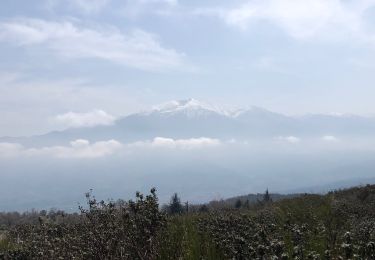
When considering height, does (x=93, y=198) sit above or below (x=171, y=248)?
above

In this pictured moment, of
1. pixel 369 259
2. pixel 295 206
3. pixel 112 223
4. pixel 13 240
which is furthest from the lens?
pixel 295 206

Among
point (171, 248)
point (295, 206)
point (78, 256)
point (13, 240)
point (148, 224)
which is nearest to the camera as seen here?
point (148, 224)

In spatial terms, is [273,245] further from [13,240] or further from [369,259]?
[13,240]

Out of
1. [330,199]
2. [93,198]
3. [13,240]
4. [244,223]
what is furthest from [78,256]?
[330,199]

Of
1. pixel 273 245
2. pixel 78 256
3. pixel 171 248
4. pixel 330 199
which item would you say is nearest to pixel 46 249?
pixel 78 256

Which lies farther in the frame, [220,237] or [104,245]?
[220,237]

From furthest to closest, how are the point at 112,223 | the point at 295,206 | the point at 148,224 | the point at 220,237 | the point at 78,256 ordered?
1. the point at 295,206
2. the point at 220,237
3. the point at 78,256
4. the point at 112,223
5. the point at 148,224

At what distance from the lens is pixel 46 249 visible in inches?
489

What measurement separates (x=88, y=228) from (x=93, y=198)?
0.75 metres

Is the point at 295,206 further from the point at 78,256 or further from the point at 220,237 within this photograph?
the point at 78,256

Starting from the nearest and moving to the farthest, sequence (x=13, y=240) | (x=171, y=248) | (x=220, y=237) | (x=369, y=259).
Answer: (x=369, y=259)
(x=220, y=237)
(x=171, y=248)
(x=13, y=240)

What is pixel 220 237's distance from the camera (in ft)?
42.8

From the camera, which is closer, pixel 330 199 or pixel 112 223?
pixel 112 223

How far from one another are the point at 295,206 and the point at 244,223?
38.5 feet
